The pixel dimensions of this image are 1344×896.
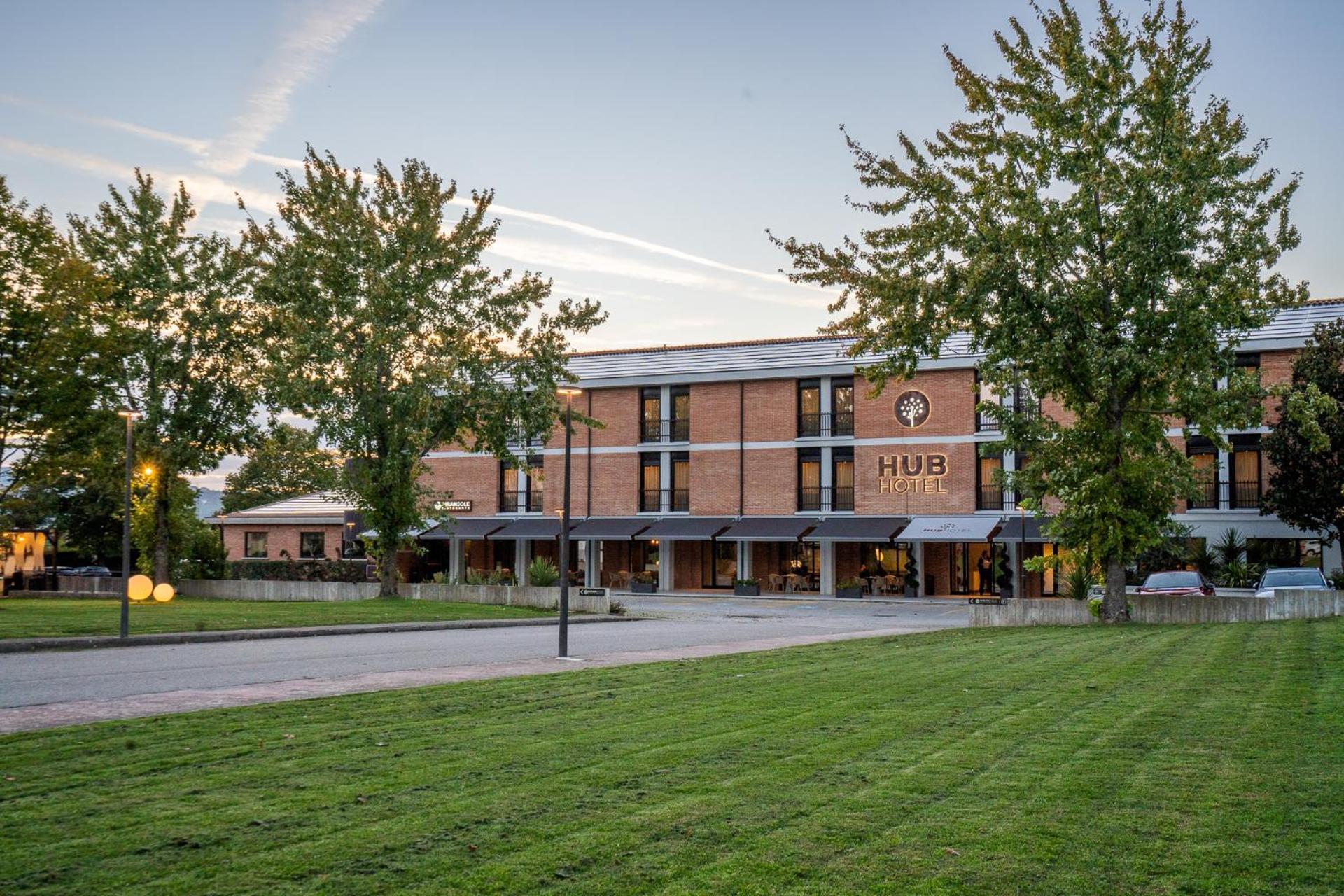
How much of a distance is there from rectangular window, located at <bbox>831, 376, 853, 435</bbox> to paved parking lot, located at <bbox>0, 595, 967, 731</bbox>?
2185cm

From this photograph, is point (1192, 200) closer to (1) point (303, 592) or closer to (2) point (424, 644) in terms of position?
(2) point (424, 644)

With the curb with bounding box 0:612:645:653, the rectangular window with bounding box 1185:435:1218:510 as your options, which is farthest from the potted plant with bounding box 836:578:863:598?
the curb with bounding box 0:612:645:653

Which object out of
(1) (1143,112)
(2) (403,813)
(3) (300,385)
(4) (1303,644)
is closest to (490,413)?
(3) (300,385)

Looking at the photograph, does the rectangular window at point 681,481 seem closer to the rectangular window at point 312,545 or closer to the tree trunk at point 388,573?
the rectangular window at point 312,545

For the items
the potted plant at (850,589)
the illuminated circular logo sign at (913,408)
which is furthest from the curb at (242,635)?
the illuminated circular logo sign at (913,408)

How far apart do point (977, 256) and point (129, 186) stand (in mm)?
32262

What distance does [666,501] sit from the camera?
186ft

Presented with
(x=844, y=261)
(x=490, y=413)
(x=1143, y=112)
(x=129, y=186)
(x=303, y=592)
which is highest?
(x=129, y=186)

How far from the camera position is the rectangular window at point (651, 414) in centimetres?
5744

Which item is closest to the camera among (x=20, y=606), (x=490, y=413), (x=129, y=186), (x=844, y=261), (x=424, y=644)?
(x=424, y=644)

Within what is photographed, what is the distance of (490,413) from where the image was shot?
3856 cm

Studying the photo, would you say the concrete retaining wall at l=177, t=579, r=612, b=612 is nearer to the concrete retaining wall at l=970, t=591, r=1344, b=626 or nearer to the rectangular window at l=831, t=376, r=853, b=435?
the concrete retaining wall at l=970, t=591, r=1344, b=626

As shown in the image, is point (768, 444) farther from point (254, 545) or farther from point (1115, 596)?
point (254, 545)

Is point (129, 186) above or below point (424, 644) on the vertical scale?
above
